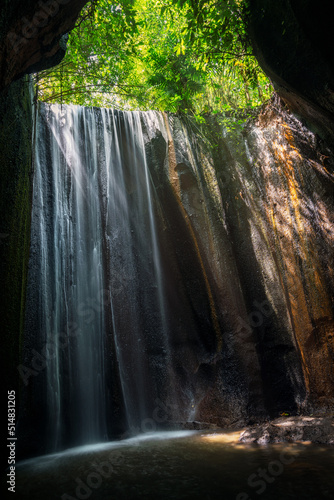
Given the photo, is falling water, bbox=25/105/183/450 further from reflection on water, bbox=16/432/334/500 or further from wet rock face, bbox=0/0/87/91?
wet rock face, bbox=0/0/87/91

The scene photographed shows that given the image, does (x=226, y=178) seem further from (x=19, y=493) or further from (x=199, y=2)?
(x=19, y=493)

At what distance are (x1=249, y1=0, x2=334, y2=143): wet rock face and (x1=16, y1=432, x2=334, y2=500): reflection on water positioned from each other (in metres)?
4.19

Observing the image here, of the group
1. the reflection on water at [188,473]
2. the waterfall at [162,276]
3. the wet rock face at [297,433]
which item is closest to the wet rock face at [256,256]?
the waterfall at [162,276]

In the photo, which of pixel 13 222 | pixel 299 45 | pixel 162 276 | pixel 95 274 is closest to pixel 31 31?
pixel 13 222

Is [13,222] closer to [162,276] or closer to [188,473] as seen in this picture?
[188,473]

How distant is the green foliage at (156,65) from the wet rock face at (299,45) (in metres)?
1.45

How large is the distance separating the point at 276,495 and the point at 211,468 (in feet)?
3.32

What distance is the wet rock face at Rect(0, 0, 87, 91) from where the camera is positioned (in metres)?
2.97

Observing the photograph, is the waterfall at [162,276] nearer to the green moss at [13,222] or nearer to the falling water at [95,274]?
the falling water at [95,274]

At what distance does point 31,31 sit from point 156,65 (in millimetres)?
6244

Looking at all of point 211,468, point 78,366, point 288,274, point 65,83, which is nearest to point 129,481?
point 211,468

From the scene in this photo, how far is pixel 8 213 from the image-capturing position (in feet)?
13.1

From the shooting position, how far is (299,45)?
3.80 m

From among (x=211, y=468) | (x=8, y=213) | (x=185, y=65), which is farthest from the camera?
(x=185, y=65)
